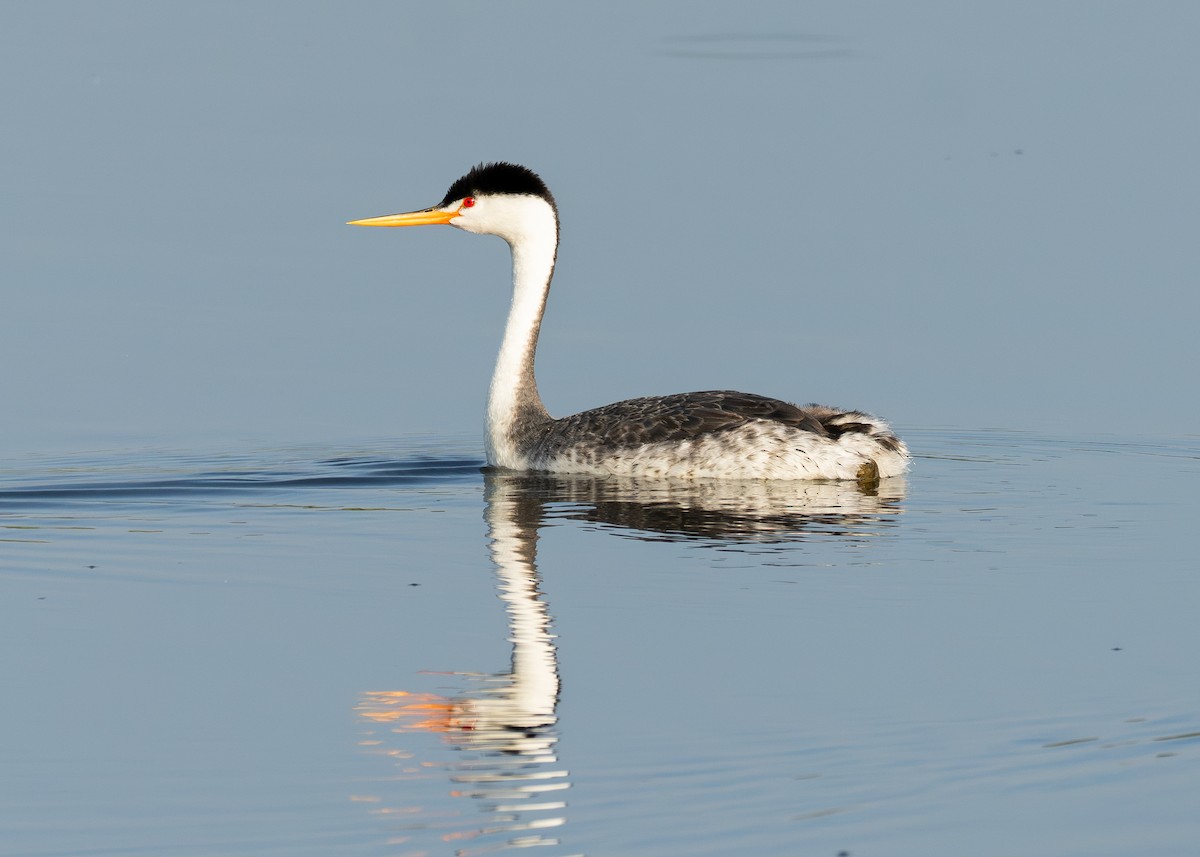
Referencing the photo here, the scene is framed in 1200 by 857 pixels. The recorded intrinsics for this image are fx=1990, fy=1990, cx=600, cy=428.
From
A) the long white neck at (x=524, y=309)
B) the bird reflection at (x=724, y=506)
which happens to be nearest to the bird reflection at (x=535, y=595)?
the bird reflection at (x=724, y=506)

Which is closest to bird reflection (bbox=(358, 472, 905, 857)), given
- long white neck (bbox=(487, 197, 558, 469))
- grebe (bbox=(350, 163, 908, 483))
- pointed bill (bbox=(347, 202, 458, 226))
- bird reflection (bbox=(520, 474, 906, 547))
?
bird reflection (bbox=(520, 474, 906, 547))

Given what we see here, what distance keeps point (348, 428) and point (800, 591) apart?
5467 millimetres

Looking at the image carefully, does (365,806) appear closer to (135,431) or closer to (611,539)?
(611,539)

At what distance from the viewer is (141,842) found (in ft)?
19.8

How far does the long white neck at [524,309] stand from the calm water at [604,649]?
129 cm

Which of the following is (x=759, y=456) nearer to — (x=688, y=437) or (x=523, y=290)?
(x=688, y=437)

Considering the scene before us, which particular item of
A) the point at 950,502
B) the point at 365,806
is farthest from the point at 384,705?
the point at 950,502

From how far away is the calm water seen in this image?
247 inches

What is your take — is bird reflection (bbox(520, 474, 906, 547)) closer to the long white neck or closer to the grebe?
the grebe

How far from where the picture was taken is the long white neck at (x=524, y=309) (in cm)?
1378

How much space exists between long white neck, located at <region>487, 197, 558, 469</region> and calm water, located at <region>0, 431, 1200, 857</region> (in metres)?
1.29

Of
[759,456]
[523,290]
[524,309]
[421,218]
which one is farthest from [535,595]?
[421,218]

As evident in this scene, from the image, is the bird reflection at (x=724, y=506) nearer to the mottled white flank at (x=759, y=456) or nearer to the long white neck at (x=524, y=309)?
the mottled white flank at (x=759, y=456)

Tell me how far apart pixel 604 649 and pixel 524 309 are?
6.29 m
